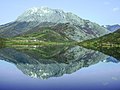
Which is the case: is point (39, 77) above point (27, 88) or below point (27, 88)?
above

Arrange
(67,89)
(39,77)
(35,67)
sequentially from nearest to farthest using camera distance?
(67,89), (39,77), (35,67)

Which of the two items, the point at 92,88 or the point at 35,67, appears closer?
the point at 92,88

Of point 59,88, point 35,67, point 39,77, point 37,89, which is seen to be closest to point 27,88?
point 37,89

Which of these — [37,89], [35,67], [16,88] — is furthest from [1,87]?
[35,67]

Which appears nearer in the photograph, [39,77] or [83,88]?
[83,88]

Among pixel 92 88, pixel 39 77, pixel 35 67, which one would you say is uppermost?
pixel 35 67

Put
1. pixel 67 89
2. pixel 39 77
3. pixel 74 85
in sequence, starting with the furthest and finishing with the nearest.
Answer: pixel 39 77
pixel 74 85
pixel 67 89

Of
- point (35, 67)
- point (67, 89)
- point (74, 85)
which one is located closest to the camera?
point (67, 89)

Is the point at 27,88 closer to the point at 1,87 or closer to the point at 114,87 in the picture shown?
the point at 1,87

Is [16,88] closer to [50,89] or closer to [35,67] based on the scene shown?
[50,89]
